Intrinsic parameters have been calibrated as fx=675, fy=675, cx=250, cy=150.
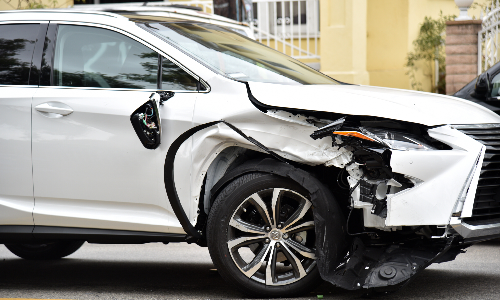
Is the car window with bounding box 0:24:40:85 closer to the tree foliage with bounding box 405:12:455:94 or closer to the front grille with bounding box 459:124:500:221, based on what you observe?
the front grille with bounding box 459:124:500:221

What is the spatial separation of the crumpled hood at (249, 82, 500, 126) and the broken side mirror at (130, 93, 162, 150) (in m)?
0.64

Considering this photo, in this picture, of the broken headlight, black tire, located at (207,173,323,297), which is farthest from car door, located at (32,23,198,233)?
the broken headlight

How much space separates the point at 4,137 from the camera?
15.3 ft

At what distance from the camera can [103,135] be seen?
14.6 feet

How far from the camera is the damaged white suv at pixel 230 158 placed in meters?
3.94

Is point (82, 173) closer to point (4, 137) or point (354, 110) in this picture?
point (4, 137)

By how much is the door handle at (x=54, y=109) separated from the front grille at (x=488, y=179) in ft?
8.38

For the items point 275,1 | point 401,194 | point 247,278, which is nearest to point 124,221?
point 247,278

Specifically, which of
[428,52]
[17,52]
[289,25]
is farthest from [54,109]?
[428,52]

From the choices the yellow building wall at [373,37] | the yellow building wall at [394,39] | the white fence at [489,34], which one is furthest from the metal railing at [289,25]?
the white fence at [489,34]

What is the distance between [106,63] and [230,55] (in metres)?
0.87

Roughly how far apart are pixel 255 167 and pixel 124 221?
0.98m

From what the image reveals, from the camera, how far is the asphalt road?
15.2ft

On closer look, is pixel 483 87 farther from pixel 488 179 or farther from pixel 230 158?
pixel 230 158
